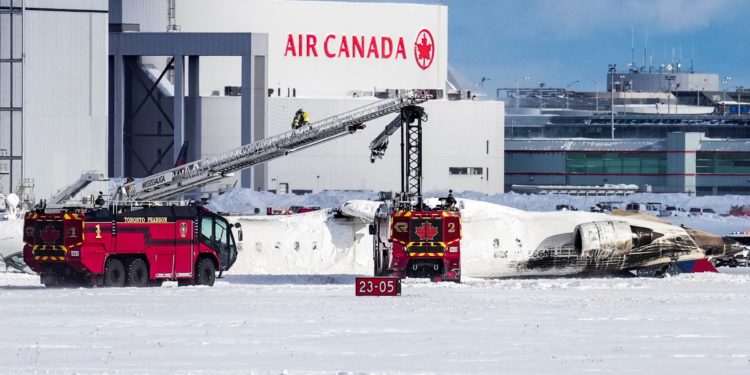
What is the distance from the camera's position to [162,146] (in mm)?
140375

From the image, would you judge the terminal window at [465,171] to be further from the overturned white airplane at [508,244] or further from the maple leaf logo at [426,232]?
the maple leaf logo at [426,232]

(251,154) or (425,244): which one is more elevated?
(251,154)

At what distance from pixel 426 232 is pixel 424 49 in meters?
96.7

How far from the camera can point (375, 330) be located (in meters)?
36.3

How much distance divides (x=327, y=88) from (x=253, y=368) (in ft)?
394

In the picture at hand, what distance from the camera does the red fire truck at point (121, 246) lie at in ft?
176

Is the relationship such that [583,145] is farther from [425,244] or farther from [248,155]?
[425,244]

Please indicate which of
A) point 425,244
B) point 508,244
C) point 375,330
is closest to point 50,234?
point 425,244

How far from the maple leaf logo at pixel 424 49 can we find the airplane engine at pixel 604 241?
9187 centimetres

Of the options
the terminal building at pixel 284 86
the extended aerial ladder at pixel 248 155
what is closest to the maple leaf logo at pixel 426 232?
the extended aerial ladder at pixel 248 155

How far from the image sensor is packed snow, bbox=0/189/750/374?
29656 millimetres

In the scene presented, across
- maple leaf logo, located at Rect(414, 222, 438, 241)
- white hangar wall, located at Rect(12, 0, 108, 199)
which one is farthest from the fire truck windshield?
white hangar wall, located at Rect(12, 0, 108, 199)

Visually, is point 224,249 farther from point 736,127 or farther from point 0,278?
point 736,127

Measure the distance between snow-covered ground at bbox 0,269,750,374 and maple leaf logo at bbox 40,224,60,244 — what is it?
5.80 ft
